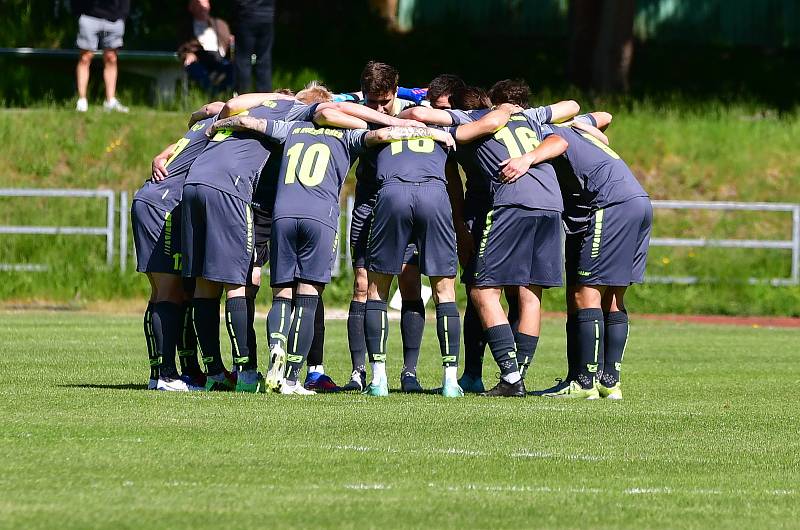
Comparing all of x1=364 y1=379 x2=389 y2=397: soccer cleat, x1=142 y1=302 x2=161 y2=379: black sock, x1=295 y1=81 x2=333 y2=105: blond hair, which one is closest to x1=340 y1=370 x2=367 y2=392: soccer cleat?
x1=364 y1=379 x2=389 y2=397: soccer cleat

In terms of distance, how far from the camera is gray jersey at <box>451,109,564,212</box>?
1026cm

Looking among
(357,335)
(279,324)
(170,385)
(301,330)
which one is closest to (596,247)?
(357,335)

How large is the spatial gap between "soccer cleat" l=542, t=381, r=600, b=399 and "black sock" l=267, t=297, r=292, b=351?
6.13ft

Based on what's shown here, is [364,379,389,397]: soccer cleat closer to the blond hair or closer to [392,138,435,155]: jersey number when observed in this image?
[392,138,435,155]: jersey number

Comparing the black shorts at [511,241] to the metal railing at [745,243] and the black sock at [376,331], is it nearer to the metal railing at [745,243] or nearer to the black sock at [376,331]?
the black sock at [376,331]

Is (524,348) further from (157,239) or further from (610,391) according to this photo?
(157,239)

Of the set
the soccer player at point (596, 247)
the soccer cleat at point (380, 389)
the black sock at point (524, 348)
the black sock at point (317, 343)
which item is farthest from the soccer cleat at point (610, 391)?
the black sock at point (317, 343)

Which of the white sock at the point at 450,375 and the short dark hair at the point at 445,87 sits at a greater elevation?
the short dark hair at the point at 445,87

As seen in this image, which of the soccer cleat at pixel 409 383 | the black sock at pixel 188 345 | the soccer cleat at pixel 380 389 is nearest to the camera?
the soccer cleat at pixel 380 389

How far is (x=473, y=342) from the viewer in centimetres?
1109

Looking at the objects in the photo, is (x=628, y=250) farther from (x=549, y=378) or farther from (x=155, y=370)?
(x=155, y=370)

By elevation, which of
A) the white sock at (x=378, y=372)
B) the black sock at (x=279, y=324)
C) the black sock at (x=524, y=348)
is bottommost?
the white sock at (x=378, y=372)

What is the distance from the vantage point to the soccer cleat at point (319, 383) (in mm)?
10844

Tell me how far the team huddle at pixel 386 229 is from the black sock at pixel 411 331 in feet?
0.05
